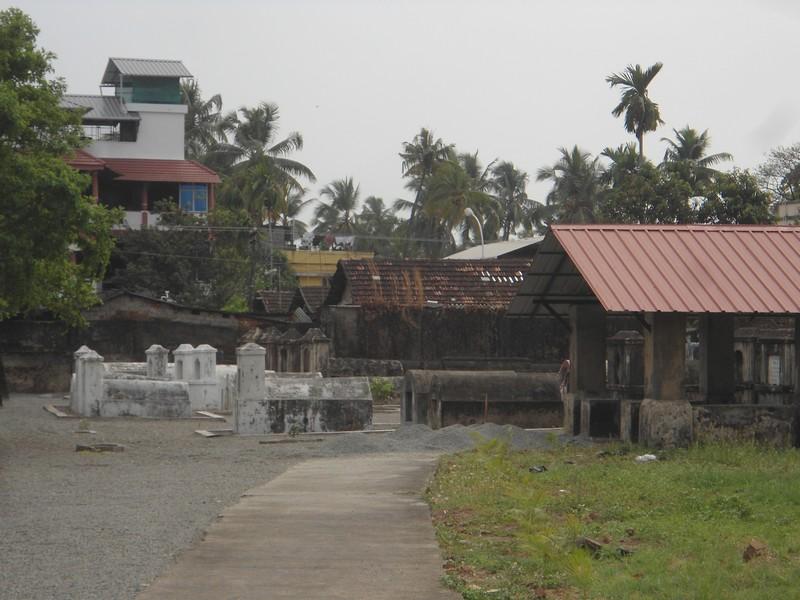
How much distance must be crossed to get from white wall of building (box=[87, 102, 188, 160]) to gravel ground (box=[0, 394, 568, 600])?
109 feet

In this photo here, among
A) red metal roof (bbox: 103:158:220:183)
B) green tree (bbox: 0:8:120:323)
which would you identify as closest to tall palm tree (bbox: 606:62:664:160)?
red metal roof (bbox: 103:158:220:183)

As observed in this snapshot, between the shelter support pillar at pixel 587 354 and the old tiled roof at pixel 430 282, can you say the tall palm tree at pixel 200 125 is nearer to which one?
the old tiled roof at pixel 430 282

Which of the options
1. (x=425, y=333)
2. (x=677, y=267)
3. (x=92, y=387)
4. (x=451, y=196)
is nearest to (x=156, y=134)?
(x=451, y=196)

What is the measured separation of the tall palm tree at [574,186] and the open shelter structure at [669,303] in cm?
4575

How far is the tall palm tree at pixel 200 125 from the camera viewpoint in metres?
75.1

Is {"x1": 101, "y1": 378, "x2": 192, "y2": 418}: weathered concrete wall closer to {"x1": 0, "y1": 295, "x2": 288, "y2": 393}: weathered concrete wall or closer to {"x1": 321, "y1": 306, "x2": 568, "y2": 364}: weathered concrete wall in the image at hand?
{"x1": 321, "y1": 306, "x2": 568, "y2": 364}: weathered concrete wall

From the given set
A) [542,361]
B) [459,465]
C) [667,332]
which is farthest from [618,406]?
[542,361]

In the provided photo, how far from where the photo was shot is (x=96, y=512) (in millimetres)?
13414

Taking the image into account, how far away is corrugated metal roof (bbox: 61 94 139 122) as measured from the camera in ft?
198

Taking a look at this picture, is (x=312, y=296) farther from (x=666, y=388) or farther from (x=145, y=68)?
(x=666, y=388)

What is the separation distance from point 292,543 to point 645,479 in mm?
5289

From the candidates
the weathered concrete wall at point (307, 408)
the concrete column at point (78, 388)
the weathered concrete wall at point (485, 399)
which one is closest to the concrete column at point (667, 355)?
the weathered concrete wall at point (485, 399)

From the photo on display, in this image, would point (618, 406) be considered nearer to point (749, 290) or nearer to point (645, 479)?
point (749, 290)

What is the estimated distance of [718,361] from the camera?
72.7ft
